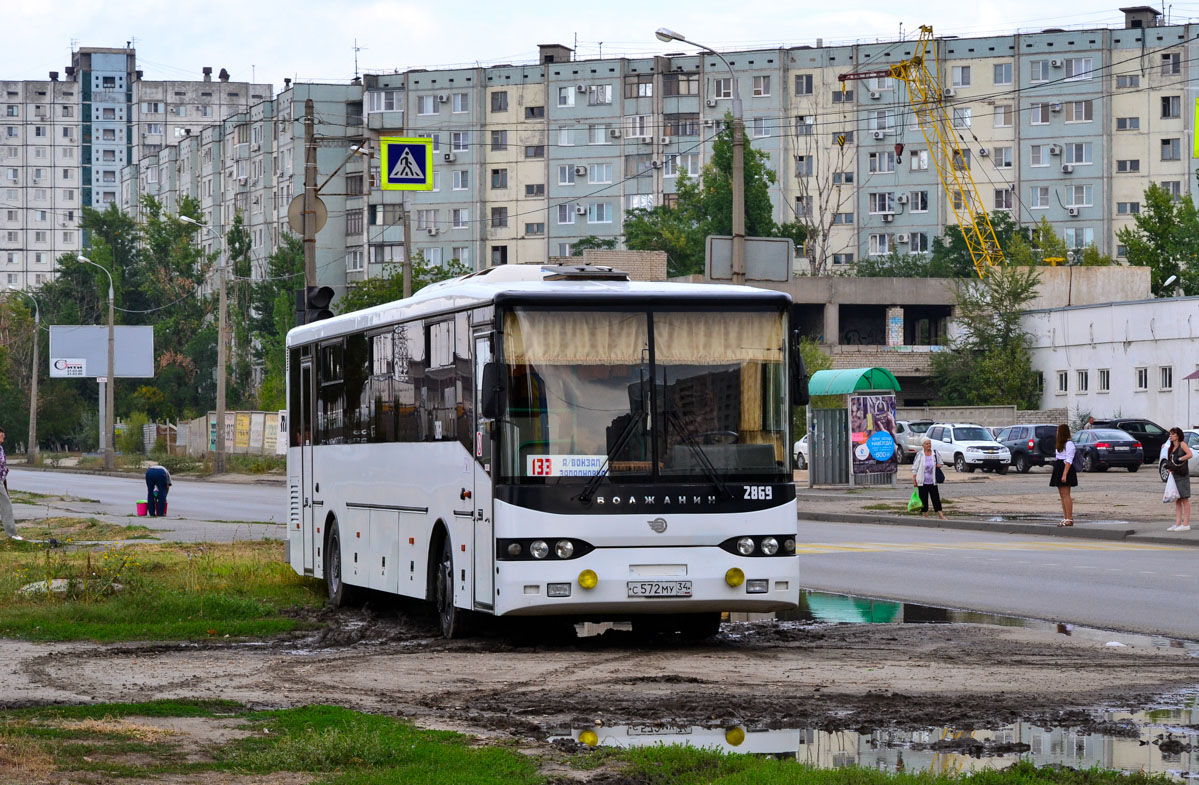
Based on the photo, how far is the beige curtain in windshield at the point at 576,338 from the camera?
13.6 meters

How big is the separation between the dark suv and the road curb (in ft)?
76.1

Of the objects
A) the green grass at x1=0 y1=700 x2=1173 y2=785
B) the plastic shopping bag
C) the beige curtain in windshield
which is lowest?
the green grass at x1=0 y1=700 x2=1173 y2=785

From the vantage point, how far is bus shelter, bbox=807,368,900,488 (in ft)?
151

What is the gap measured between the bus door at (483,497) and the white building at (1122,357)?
2342 inches

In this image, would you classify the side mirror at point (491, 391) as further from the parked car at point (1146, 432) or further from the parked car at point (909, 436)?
the parked car at point (909, 436)

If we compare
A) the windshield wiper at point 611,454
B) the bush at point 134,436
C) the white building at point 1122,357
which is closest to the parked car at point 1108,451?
the white building at point 1122,357

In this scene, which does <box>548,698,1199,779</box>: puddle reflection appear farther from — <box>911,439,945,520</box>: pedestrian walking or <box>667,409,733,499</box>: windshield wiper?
<box>911,439,945,520</box>: pedestrian walking

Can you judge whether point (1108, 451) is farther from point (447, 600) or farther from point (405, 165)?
point (447, 600)

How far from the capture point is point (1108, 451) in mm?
57094

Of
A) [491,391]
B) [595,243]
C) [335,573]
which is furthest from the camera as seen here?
[595,243]

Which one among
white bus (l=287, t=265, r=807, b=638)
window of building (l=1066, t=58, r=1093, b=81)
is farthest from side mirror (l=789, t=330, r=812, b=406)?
window of building (l=1066, t=58, r=1093, b=81)

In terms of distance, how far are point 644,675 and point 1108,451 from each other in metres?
47.8

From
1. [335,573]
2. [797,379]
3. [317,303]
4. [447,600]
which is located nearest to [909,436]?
[317,303]

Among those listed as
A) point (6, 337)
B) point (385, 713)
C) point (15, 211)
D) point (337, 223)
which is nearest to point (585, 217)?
point (337, 223)
